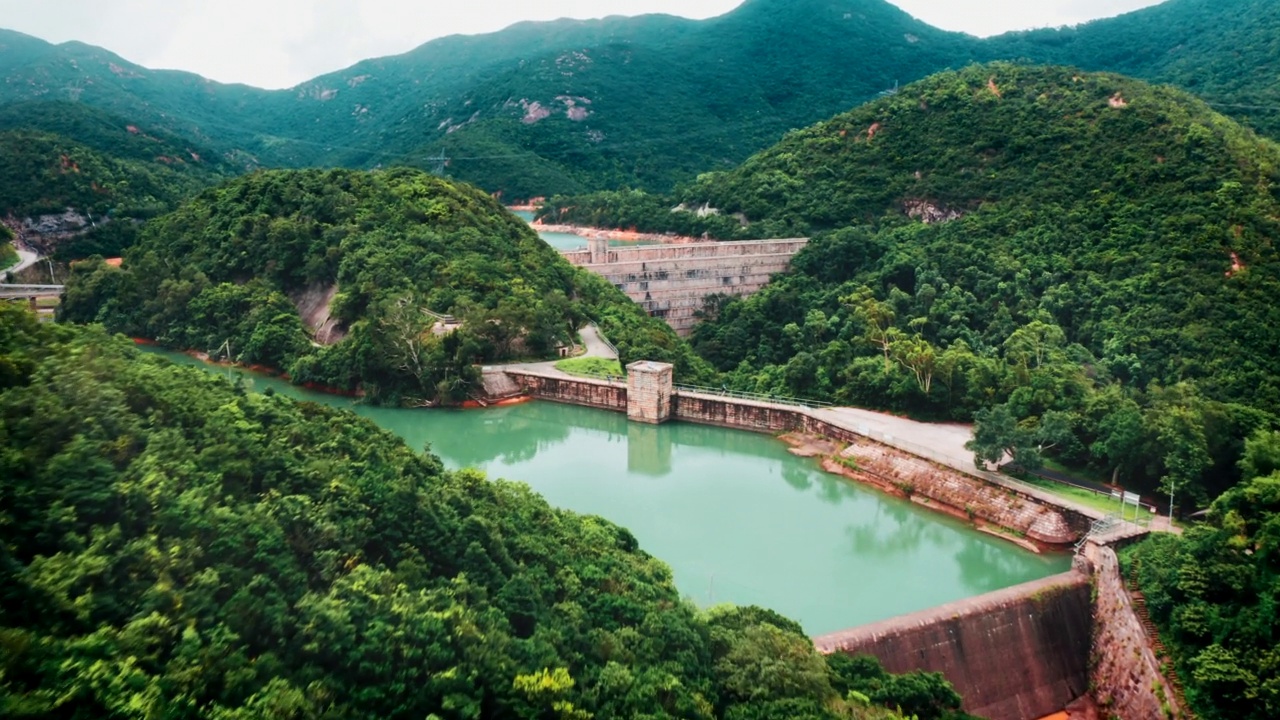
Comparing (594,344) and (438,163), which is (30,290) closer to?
(594,344)

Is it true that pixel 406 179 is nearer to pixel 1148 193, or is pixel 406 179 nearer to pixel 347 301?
pixel 347 301

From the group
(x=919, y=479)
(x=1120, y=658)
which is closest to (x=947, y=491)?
(x=919, y=479)

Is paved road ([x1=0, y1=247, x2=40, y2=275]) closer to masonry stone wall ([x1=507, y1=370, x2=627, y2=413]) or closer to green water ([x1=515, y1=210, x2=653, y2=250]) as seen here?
green water ([x1=515, y1=210, x2=653, y2=250])

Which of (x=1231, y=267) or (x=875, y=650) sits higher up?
(x=1231, y=267)

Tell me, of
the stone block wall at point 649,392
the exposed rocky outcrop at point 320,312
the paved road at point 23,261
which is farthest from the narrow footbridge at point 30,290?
the stone block wall at point 649,392

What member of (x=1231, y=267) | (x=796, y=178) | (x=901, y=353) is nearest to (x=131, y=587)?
(x=901, y=353)

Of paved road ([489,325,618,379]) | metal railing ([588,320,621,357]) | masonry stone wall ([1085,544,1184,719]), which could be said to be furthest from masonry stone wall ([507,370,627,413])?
masonry stone wall ([1085,544,1184,719])
